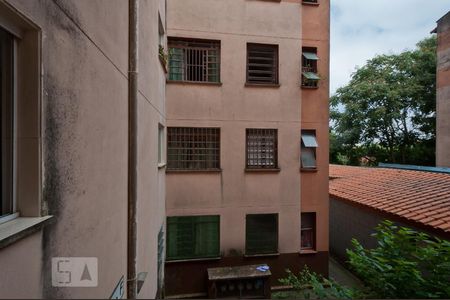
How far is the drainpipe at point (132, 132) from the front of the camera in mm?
4035

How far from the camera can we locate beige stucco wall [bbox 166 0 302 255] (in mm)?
9391

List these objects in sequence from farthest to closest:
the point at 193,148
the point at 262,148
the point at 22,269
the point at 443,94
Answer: the point at 443,94 → the point at 262,148 → the point at 193,148 → the point at 22,269

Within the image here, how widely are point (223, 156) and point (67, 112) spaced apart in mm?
7445

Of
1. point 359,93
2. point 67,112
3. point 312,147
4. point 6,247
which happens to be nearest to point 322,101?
point 312,147

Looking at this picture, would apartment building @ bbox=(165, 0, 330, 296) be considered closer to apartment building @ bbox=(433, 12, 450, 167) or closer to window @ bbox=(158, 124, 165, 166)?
window @ bbox=(158, 124, 165, 166)

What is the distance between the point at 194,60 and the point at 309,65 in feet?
13.1

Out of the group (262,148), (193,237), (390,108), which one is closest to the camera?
(193,237)

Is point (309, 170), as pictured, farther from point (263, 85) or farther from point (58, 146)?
point (58, 146)

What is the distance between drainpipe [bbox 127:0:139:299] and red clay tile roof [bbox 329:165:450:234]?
682cm

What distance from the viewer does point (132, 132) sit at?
4152 millimetres

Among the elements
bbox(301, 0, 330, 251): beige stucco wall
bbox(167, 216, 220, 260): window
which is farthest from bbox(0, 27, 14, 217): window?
bbox(301, 0, 330, 251): beige stucco wall

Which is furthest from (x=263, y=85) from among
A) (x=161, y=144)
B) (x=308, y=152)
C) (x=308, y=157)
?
(x=161, y=144)

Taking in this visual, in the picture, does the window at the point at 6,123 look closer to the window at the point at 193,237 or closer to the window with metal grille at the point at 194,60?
the window at the point at 193,237

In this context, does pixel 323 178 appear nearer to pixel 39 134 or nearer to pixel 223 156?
pixel 223 156
